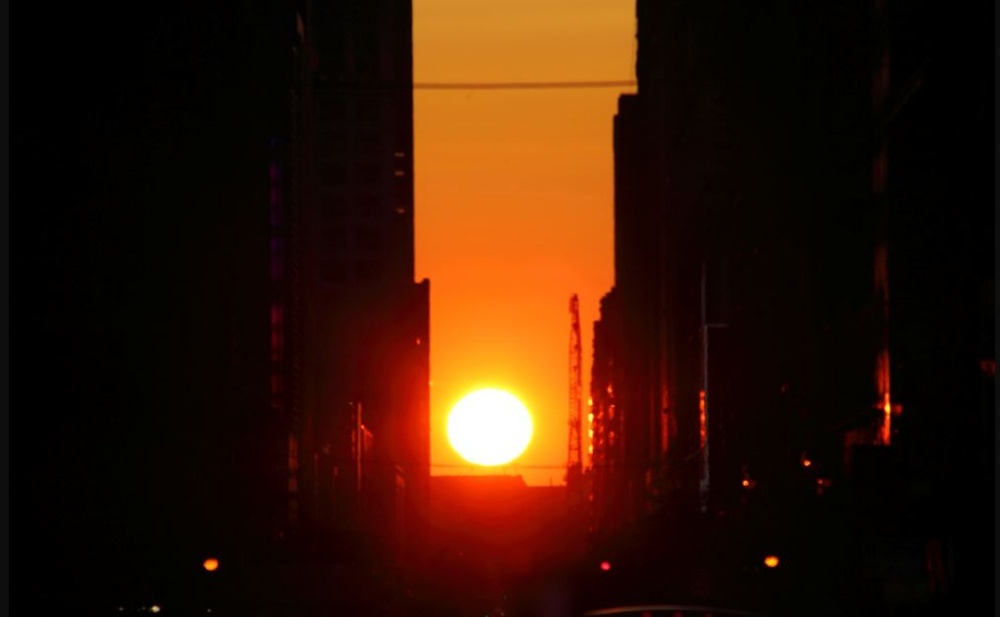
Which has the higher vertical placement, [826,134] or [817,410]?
[826,134]

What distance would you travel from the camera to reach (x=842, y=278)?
268 ft

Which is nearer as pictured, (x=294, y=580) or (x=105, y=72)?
(x=294, y=580)

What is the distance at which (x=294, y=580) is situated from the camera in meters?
100

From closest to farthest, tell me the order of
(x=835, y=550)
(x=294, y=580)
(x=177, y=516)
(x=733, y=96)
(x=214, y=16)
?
(x=835, y=550) < (x=294, y=580) < (x=177, y=516) < (x=214, y=16) < (x=733, y=96)

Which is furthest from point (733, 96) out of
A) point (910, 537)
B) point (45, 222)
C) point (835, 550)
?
point (910, 537)

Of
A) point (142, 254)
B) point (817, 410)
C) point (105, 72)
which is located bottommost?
point (817, 410)

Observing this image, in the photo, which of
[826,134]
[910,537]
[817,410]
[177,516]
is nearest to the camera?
[910,537]

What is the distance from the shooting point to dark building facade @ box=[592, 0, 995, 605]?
56.1 m

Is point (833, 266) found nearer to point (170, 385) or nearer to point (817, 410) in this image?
point (817, 410)

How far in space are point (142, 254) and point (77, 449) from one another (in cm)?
1393

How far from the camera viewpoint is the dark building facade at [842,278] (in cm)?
5609

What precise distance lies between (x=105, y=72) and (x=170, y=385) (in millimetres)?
15997

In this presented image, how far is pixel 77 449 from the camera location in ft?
339

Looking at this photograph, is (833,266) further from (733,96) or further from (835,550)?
(733,96)
